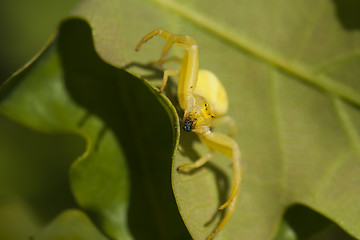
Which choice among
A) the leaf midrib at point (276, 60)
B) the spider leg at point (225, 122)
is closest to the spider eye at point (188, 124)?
the spider leg at point (225, 122)

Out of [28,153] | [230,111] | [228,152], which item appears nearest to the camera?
[228,152]

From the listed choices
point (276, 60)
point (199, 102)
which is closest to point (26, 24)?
point (199, 102)

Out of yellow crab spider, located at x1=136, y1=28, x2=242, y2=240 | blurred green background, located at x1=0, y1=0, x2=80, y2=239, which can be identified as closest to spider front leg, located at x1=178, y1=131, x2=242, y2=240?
yellow crab spider, located at x1=136, y1=28, x2=242, y2=240

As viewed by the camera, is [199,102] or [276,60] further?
[276,60]

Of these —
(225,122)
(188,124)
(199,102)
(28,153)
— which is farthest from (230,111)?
(28,153)

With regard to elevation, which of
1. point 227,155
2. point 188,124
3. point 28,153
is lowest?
point 28,153

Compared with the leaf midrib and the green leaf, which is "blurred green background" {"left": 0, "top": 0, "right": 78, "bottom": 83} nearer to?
the green leaf

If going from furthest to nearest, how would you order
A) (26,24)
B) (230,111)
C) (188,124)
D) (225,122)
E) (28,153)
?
(26,24) → (28,153) → (230,111) → (225,122) → (188,124)

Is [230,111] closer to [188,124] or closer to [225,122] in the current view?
[225,122]

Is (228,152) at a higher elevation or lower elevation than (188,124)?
lower
